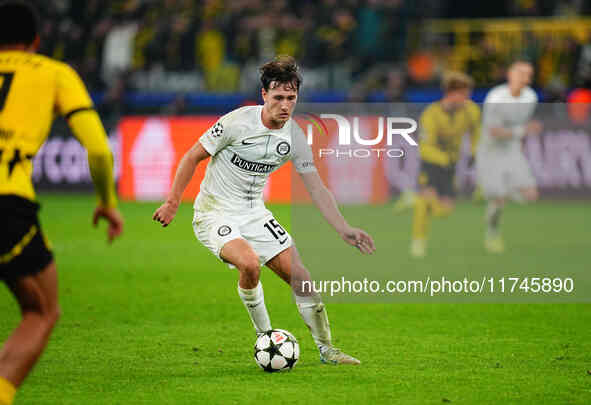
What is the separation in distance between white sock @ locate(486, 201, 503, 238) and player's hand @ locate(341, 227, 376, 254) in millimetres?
7060

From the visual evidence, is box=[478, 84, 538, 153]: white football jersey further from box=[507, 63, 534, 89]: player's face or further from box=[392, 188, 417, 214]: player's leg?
box=[392, 188, 417, 214]: player's leg

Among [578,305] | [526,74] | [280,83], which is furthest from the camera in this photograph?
[526,74]

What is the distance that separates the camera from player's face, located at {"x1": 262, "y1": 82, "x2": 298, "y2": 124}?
6.25 meters

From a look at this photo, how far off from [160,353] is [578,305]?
158 inches

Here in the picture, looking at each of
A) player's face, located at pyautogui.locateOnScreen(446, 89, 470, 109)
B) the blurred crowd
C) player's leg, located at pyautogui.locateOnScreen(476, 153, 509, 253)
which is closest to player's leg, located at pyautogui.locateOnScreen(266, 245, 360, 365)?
player's face, located at pyautogui.locateOnScreen(446, 89, 470, 109)

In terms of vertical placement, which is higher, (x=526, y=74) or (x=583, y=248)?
(x=526, y=74)

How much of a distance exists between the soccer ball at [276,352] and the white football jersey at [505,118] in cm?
673

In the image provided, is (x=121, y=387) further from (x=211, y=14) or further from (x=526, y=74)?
(x=211, y=14)

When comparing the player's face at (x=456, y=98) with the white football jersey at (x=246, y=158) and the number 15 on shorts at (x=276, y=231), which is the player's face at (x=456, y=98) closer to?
the white football jersey at (x=246, y=158)

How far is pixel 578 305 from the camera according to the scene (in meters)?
9.16

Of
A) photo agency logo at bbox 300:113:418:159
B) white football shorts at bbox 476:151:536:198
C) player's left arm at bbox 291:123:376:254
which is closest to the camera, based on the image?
player's left arm at bbox 291:123:376:254

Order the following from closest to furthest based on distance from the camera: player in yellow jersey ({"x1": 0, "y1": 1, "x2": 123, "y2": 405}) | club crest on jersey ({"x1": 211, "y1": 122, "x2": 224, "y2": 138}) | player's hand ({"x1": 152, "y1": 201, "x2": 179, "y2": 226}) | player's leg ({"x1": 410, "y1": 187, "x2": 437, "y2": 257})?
player in yellow jersey ({"x1": 0, "y1": 1, "x2": 123, "y2": 405}) → player's hand ({"x1": 152, "y1": 201, "x2": 179, "y2": 226}) → club crest on jersey ({"x1": 211, "y1": 122, "x2": 224, "y2": 138}) → player's leg ({"x1": 410, "y1": 187, "x2": 437, "y2": 257})

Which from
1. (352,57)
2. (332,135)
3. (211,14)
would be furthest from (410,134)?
(211,14)

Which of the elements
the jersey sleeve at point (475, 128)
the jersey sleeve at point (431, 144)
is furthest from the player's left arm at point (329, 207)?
the jersey sleeve at point (475, 128)
